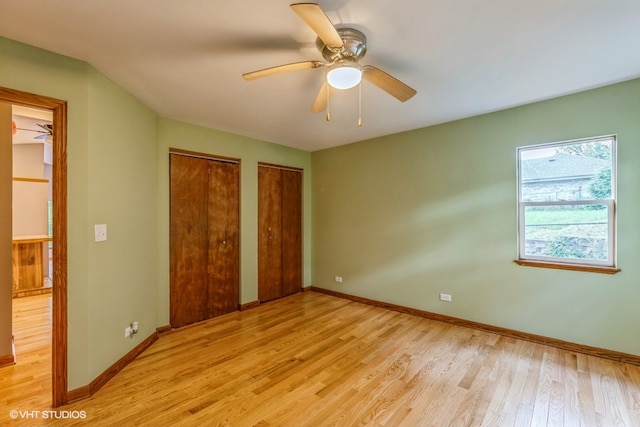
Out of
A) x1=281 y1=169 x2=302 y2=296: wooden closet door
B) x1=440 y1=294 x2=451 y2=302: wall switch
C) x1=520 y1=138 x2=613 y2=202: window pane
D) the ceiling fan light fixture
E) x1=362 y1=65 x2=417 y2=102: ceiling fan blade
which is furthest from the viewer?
x1=281 y1=169 x2=302 y2=296: wooden closet door

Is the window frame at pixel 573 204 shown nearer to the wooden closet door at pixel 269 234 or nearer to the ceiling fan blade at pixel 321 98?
the ceiling fan blade at pixel 321 98

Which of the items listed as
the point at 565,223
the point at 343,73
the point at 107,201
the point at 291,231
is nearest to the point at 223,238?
the point at 291,231

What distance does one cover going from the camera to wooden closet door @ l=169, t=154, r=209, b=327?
3.21 m

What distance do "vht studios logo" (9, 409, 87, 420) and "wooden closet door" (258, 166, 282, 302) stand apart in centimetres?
240

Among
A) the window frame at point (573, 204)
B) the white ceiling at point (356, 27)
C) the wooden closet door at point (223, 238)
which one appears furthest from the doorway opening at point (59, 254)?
the window frame at point (573, 204)

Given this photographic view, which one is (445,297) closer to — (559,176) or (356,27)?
(559,176)

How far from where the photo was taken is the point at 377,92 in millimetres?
2498

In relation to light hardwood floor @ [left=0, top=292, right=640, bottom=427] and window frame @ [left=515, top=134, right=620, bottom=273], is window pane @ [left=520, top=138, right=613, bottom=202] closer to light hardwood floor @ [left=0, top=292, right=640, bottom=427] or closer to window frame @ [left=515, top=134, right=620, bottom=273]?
window frame @ [left=515, top=134, right=620, bottom=273]

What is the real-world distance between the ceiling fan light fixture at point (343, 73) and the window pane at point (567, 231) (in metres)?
2.43

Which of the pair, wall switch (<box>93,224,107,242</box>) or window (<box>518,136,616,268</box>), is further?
window (<box>518,136,616,268</box>)

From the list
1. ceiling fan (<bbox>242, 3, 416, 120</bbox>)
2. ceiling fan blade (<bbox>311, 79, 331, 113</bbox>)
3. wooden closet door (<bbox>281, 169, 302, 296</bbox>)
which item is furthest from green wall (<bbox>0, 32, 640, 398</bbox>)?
ceiling fan blade (<bbox>311, 79, 331, 113</bbox>)

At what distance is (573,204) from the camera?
264 cm

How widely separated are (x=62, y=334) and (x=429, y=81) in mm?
3374

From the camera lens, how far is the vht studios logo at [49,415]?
5.78 feet
